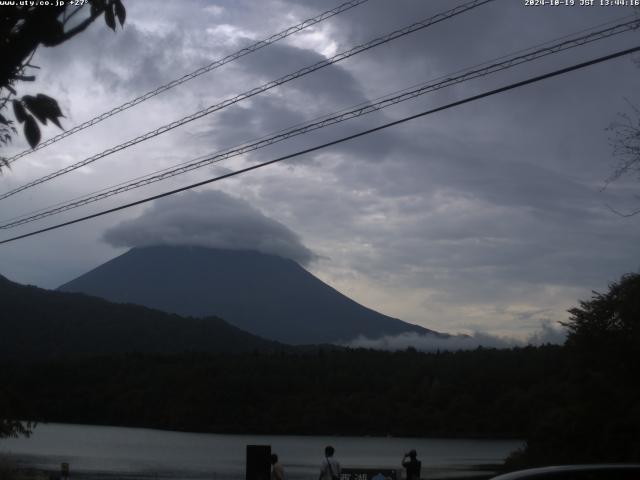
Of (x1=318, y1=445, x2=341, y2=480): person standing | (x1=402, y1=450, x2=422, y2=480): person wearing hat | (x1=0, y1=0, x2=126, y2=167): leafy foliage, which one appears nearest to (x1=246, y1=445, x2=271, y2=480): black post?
(x1=318, y1=445, x2=341, y2=480): person standing

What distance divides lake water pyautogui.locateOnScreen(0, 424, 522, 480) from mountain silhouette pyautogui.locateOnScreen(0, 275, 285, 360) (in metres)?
19.4

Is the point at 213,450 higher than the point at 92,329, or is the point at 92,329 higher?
the point at 92,329

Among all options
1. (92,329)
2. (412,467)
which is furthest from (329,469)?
(92,329)

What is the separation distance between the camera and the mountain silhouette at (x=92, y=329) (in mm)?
132125

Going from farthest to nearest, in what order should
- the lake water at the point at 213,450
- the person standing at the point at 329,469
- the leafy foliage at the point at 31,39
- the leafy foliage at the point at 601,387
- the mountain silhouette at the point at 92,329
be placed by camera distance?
the mountain silhouette at the point at 92,329, the lake water at the point at 213,450, the leafy foliage at the point at 601,387, the person standing at the point at 329,469, the leafy foliage at the point at 31,39

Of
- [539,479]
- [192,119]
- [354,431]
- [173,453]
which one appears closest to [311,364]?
[354,431]

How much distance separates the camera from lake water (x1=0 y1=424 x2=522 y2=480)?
64.5 m

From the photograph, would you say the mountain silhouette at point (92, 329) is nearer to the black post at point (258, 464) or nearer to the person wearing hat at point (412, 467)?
the person wearing hat at point (412, 467)

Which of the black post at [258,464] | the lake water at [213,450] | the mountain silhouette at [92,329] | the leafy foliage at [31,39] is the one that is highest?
the mountain silhouette at [92,329]

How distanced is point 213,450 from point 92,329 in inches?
2963

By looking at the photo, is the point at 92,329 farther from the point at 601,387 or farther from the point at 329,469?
the point at 329,469

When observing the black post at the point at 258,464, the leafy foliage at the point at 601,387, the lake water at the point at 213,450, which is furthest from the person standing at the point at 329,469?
the lake water at the point at 213,450

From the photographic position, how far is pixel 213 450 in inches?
3420

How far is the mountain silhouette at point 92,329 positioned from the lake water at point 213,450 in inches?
764
